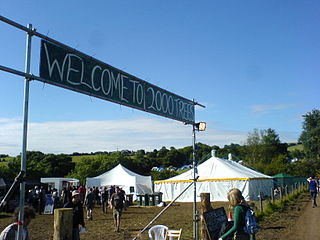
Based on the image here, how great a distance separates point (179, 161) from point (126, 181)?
6852 centimetres

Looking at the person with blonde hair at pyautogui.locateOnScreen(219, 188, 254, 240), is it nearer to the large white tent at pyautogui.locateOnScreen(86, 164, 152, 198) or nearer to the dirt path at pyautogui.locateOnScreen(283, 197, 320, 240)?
the dirt path at pyautogui.locateOnScreen(283, 197, 320, 240)

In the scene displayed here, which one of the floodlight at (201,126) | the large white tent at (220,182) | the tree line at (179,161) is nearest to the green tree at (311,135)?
the tree line at (179,161)

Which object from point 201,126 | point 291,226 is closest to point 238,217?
point 201,126

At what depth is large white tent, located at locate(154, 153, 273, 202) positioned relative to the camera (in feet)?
80.9

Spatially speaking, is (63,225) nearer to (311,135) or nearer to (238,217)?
(238,217)

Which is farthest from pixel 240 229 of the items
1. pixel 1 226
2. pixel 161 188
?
pixel 161 188

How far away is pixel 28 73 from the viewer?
3.53 meters

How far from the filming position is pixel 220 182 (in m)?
25.4

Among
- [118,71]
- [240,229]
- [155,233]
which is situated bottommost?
[155,233]

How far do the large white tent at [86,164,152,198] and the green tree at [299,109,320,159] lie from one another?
33.9 metres

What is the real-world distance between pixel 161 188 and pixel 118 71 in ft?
78.0

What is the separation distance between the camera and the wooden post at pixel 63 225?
4.75 meters

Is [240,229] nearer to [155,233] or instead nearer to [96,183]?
[155,233]

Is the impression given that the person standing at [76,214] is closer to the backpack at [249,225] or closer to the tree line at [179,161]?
the backpack at [249,225]
